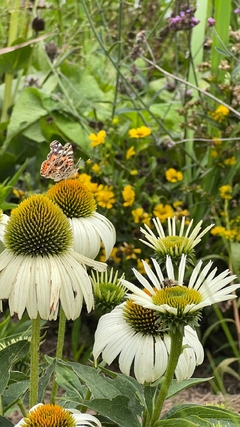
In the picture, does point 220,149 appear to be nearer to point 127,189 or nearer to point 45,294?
point 127,189

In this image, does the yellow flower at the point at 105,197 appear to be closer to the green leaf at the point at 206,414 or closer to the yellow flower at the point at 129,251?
the yellow flower at the point at 129,251

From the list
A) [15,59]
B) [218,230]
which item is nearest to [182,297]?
[218,230]

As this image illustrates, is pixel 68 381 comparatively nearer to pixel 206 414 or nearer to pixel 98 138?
pixel 206 414

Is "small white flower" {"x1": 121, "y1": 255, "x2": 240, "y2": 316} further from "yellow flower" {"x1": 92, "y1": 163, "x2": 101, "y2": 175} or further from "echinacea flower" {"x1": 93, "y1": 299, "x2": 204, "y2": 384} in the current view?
"yellow flower" {"x1": 92, "y1": 163, "x2": 101, "y2": 175}

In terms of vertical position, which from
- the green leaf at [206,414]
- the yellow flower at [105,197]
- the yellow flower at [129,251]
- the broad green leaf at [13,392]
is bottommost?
the yellow flower at [129,251]

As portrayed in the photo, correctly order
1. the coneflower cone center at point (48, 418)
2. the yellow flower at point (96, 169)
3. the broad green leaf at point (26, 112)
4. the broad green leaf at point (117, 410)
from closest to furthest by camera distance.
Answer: the coneflower cone center at point (48, 418) → the broad green leaf at point (117, 410) → the yellow flower at point (96, 169) → the broad green leaf at point (26, 112)

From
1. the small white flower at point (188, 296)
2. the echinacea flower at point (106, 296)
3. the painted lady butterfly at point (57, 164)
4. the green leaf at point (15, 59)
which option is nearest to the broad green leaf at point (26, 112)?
the green leaf at point (15, 59)

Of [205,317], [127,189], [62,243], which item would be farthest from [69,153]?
[205,317]
